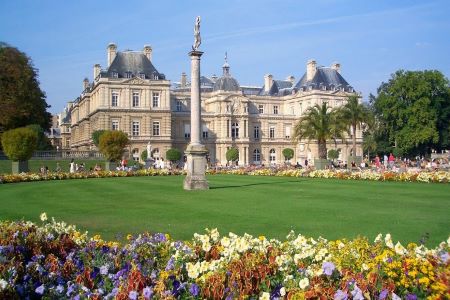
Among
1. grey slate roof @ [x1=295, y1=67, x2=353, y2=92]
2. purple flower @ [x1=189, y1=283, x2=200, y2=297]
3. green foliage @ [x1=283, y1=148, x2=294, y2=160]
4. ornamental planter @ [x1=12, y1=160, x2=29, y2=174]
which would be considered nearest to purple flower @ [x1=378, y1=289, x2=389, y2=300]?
purple flower @ [x1=189, y1=283, x2=200, y2=297]

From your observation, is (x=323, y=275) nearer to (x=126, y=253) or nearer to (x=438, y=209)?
(x=126, y=253)

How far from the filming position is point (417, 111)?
58.5 metres

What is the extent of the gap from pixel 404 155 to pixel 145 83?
34.9 m

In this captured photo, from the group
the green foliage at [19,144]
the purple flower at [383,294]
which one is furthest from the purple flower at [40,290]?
the green foliage at [19,144]

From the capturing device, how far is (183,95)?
7725cm

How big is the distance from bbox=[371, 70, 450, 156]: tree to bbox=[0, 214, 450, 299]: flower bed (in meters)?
55.9

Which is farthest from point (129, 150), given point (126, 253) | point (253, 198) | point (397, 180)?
point (126, 253)

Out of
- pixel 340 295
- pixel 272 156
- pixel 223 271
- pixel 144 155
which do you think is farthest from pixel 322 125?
pixel 272 156

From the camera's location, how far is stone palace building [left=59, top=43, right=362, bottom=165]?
64000mm

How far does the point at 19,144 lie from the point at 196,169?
17.0m

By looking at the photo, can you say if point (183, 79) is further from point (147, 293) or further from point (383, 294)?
point (383, 294)

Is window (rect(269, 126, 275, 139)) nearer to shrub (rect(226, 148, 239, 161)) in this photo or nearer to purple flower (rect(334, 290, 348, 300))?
shrub (rect(226, 148, 239, 161))

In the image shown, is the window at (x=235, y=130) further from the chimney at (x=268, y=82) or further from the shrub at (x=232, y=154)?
the chimney at (x=268, y=82)

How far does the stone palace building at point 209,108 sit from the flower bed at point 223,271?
58201 millimetres
